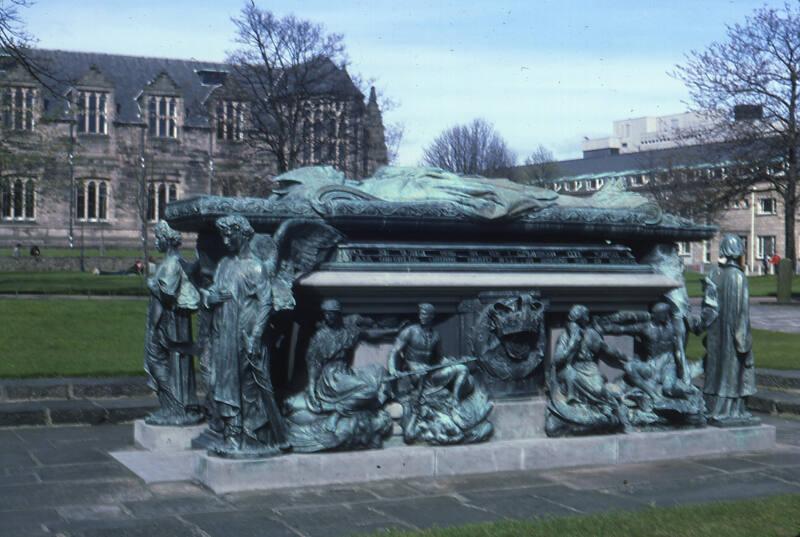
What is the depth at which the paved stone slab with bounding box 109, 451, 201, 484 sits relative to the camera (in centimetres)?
935

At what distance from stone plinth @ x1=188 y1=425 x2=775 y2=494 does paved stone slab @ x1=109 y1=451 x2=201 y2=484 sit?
0.21 m

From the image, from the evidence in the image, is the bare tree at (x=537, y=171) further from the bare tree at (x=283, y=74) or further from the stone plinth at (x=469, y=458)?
the stone plinth at (x=469, y=458)

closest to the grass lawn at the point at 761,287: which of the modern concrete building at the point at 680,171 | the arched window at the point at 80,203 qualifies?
the modern concrete building at the point at 680,171

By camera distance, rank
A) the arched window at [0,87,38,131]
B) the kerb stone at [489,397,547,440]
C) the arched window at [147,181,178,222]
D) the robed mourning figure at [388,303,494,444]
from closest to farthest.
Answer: the robed mourning figure at [388,303,494,444] → the kerb stone at [489,397,547,440] → the arched window at [0,87,38,131] → the arched window at [147,181,178,222]

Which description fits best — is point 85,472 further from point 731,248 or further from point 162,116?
point 162,116

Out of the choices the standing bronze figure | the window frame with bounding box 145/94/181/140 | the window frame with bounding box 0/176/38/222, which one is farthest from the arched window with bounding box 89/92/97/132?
the standing bronze figure

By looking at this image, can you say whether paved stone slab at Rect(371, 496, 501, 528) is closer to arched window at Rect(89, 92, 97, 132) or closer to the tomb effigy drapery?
the tomb effigy drapery

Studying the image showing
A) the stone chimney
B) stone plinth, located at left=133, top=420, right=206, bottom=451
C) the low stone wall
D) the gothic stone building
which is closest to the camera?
stone plinth, located at left=133, top=420, right=206, bottom=451

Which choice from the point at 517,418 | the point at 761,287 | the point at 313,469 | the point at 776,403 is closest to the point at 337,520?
the point at 313,469

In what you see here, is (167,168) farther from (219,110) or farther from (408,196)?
(408,196)

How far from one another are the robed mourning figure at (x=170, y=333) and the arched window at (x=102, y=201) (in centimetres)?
7026

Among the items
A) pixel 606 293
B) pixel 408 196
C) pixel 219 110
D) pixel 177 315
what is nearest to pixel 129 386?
pixel 177 315

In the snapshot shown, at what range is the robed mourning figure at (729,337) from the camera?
10984 millimetres

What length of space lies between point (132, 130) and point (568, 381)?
74576 mm
